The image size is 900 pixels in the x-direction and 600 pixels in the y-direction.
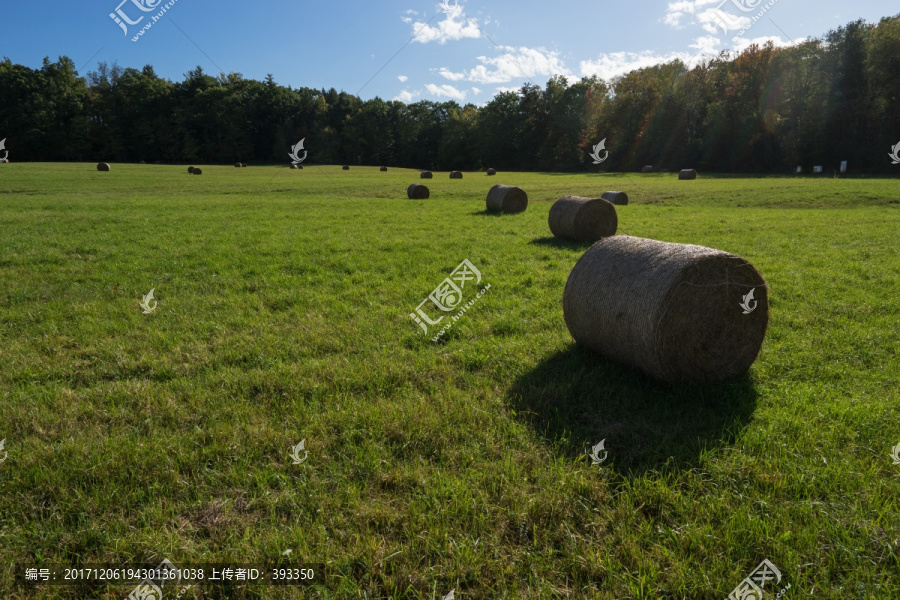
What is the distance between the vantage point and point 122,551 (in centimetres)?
304

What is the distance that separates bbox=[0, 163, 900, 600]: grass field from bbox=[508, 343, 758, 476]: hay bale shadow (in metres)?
0.03

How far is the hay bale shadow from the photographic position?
13.2 ft

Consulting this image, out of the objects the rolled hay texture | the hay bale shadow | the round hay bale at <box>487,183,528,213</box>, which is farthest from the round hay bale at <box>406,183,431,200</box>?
the hay bale shadow

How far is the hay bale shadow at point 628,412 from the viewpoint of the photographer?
4012 millimetres

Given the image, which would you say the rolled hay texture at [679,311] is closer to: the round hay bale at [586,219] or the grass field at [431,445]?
the grass field at [431,445]

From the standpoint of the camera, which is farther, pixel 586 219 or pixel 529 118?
pixel 529 118

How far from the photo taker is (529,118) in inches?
3556

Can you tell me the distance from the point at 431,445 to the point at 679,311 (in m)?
2.79

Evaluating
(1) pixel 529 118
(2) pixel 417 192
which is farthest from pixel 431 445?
(1) pixel 529 118

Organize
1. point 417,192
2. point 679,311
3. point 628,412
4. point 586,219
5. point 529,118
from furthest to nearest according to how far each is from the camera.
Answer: point 529,118 → point 417,192 → point 586,219 → point 679,311 → point 628,412

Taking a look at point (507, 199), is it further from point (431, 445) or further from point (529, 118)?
point (529, 118)

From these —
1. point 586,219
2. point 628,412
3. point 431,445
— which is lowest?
point 431,445

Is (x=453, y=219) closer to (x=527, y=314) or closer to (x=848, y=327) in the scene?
(x=527, y=314)

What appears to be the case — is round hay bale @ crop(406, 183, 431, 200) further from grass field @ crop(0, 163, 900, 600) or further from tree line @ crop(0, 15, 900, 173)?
tree line @ crop(0, 15, 900, 173)
